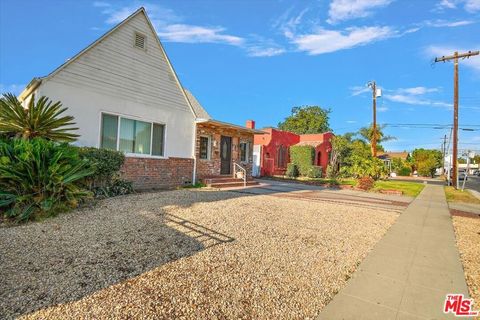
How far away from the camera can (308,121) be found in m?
54.2

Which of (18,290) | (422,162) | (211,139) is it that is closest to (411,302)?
(18,290)

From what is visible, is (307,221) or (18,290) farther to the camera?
(307,221)

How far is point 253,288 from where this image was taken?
339 cm

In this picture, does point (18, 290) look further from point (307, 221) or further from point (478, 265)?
point (478, 265)

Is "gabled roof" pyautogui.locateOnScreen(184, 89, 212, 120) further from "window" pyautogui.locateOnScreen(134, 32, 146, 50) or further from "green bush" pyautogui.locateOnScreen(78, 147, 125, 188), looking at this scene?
"green bush" pyautogui.locateOnScreen(78, 147, 125, 188)

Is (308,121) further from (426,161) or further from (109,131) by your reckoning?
(109,131)

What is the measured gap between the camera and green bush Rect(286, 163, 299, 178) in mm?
24969

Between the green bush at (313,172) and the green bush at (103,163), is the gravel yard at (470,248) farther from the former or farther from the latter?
the green bush at (313,172)

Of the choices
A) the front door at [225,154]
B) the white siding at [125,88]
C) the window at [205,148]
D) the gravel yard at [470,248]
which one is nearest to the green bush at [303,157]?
the front door at [225,154]

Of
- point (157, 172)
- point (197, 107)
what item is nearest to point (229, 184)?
point (157, 172)

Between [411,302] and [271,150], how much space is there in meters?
20.8

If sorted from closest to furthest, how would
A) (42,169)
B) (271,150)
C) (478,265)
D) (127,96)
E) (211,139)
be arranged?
(478,265)
(42,169)
(127,96)
(211,139)
(271,150)

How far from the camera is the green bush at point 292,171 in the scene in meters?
25.0

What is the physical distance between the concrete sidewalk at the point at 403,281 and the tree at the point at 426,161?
49.1 m
